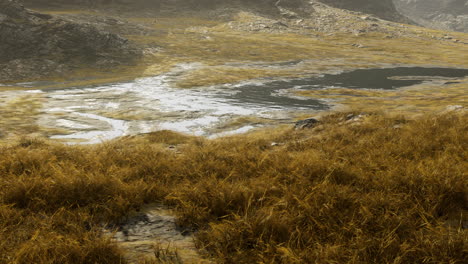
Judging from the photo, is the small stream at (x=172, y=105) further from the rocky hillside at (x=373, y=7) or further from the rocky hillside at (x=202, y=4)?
the rocky hillside at (x=373, y=7)

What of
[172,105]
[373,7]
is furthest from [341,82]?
[373,7]

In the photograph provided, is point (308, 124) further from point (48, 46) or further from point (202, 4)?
point (202, 4)

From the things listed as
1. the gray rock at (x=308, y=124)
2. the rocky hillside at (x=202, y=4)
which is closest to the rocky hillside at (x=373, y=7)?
the rocky hillside at (x=202, y=4)

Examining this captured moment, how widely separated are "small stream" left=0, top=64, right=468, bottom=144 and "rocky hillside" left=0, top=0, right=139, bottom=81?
583 cm

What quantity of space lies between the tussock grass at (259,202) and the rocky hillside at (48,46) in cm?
1855

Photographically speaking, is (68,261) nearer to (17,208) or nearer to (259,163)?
(17,208)

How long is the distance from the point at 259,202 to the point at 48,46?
2545 centimetres

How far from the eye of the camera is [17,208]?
12.1 feet

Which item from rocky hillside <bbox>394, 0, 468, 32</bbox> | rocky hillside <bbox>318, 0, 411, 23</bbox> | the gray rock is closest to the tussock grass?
the gray rock

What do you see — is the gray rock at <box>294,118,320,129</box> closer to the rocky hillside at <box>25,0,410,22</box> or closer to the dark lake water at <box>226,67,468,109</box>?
the dark lake water at <box>226,67,468,109</box>

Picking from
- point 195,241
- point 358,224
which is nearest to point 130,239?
point 195,241

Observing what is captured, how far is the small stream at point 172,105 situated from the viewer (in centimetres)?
1097

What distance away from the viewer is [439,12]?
152 meters

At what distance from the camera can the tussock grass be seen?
2852mm
